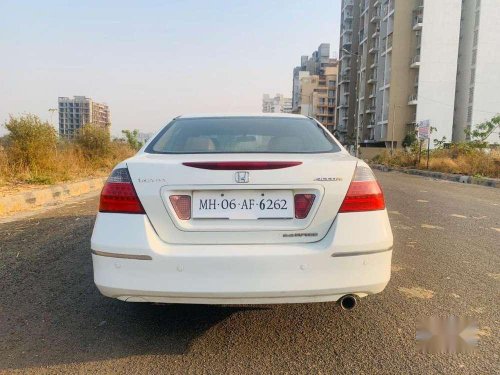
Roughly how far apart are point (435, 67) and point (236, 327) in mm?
51762

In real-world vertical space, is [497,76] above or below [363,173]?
above

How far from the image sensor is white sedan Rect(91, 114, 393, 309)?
2199mm

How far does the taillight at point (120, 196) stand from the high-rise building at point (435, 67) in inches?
1796

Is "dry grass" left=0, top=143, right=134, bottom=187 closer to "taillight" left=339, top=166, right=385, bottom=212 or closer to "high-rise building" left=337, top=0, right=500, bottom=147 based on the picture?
"taillight" left=339, top=166, right=385, bottom=212

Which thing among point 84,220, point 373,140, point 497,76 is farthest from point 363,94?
point 84,220

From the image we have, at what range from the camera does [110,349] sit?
7.86 ft

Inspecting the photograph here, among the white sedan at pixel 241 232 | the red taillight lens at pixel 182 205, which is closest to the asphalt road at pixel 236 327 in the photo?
the white sedan at pixel 241 232

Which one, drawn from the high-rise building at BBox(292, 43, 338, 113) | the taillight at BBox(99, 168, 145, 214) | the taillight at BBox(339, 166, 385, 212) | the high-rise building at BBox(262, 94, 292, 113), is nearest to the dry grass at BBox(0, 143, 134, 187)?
the taillight at BBox(99, 168, 145, 214)

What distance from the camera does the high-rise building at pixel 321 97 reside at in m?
95.4

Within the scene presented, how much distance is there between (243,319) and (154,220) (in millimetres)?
964

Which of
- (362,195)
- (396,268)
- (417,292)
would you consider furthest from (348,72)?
(362,195)

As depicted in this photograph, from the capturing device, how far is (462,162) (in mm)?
20766

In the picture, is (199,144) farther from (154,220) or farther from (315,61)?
(315,61)

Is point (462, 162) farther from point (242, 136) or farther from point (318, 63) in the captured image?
point (318, 63)
